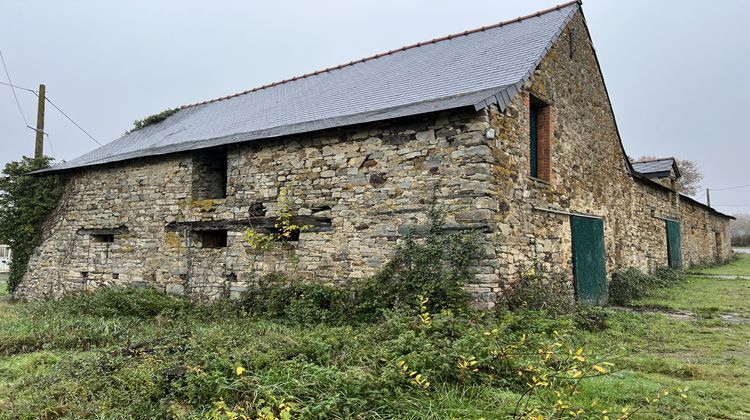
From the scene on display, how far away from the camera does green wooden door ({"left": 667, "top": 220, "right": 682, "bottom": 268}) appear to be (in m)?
14.7

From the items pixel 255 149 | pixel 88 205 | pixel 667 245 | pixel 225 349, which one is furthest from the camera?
pixel 667 245

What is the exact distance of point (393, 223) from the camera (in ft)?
23.8

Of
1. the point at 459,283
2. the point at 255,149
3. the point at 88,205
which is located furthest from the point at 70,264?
the point at 459,283

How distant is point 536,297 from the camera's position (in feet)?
22.9

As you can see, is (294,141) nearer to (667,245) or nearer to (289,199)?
(289,199)

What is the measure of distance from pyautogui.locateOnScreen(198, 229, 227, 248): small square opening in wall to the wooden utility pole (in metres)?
8.49

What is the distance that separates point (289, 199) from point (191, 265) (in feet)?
9.13

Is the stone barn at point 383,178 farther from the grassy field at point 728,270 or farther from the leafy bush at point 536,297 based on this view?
the grassy field at point 728,270

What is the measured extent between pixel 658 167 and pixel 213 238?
1483cm

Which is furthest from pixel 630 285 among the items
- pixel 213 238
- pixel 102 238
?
pixel 102 238

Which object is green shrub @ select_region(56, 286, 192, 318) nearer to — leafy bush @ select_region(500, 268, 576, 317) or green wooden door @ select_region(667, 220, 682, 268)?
leafy bush @ select_region(500, 268, 576, 317)

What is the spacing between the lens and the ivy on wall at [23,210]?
40.2ft

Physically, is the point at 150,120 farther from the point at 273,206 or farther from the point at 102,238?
the point at 273,206

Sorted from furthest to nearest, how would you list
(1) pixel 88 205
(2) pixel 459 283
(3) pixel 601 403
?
(1) pixel 88 205 → (2) pixel 459 283 → (3) pixel 601 403
